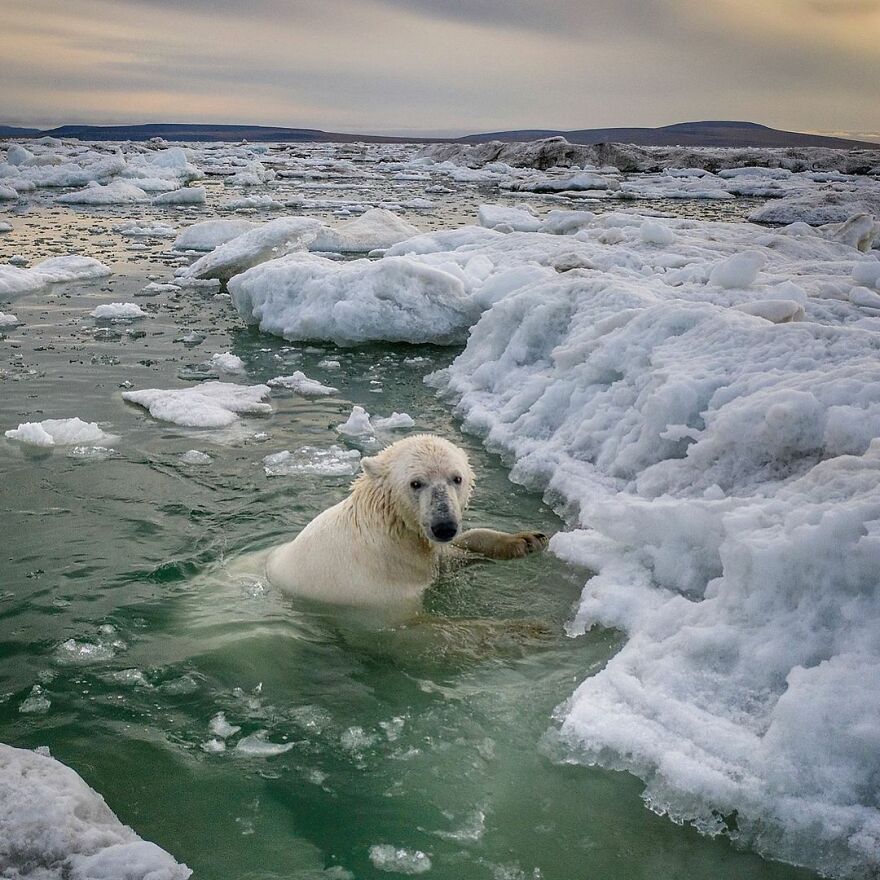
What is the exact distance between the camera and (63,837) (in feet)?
8.17

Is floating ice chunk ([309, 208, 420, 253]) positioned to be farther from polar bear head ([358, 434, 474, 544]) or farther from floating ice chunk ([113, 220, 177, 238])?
polar bear head ([358, 434, 474, 544])

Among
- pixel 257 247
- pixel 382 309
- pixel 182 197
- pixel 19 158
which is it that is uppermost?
pixel 19 158

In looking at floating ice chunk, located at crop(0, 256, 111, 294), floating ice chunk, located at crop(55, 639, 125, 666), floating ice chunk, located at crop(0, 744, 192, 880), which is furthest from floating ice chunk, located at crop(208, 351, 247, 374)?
floating ice chunk, located at crop(0, 744, 192, 880)

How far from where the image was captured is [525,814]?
2.98m

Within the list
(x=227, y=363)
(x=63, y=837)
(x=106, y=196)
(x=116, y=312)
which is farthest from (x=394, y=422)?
(x=106, y=196)

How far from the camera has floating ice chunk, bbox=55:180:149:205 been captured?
26.8 meters

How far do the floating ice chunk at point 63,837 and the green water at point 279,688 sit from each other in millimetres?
268

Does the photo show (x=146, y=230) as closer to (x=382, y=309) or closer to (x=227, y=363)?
(x=382, y=309)

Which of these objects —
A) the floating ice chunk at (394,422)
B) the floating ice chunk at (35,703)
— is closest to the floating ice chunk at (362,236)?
the floating ice chunk at (394,422)

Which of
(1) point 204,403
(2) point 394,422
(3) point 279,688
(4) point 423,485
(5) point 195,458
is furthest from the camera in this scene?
(1) point 204,403

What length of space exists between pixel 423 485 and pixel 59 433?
3.79 metres

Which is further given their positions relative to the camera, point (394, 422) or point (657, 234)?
point (657, 234)

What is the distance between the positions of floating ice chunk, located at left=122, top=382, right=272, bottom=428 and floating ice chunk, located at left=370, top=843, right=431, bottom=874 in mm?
4882

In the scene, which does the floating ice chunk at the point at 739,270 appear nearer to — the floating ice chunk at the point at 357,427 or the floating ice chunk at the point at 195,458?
the floating ice chunk at the point at 357,427
